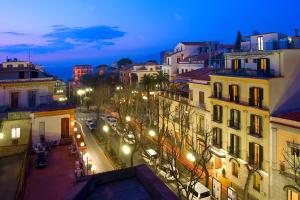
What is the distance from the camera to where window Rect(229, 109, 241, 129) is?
29.1 m

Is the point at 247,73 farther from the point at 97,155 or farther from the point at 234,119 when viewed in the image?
the point at 97,155

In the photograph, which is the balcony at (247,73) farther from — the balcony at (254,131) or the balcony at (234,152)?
the balcony at (234,152)

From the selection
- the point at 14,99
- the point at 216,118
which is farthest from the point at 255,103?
the point at 14,99

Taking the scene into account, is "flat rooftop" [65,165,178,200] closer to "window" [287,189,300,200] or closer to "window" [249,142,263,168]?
"window" [287,189,300,200]

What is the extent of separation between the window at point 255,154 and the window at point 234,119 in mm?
2587

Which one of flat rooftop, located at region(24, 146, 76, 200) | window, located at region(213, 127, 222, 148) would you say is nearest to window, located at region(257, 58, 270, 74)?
window, located at region(213, 127, 222, 148)

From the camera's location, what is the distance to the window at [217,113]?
3189 centimetres

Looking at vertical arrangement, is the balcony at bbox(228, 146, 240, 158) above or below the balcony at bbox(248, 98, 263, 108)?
below

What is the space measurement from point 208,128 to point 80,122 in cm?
3400

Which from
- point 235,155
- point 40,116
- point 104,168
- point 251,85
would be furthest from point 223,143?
point 40,116

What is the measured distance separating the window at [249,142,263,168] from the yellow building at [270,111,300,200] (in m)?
1.47

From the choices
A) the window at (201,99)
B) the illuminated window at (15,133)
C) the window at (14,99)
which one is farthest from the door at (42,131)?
the window at (201,99)

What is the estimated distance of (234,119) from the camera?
2980 cm

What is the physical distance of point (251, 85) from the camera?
2742cm
